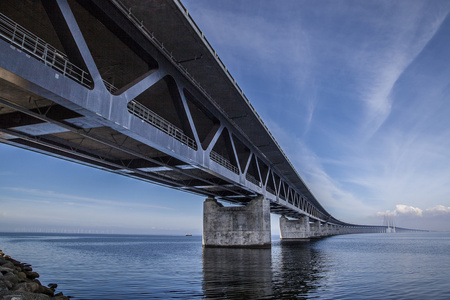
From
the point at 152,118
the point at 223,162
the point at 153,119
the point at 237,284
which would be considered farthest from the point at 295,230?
the point at 152,118

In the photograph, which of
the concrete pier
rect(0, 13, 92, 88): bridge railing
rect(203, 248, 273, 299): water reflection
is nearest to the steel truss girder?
rect(0, 13, 92, 88): bridge railing

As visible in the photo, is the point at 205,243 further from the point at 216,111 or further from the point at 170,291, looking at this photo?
the point at 170,291

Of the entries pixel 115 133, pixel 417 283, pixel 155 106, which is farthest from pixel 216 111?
pixel 417 283

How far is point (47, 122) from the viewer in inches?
484

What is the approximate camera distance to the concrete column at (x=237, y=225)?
34656 millimetres

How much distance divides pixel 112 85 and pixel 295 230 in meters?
76.8

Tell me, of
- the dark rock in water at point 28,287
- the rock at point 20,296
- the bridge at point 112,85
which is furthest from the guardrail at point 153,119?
the rock at point 20,296

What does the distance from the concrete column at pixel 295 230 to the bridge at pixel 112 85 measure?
199ft

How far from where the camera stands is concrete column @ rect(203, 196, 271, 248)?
114ft

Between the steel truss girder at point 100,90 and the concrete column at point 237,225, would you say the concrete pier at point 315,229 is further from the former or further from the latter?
the steel truss girder at point 100,90

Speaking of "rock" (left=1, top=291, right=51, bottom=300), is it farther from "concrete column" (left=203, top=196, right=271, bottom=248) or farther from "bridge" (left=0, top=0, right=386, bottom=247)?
"concrete column" (left=203, top=196, right=271, bottom=248)

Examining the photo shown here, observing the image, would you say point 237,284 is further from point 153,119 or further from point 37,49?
point 37,49

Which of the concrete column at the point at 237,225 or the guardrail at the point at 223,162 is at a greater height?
the guardrail at the point at 223,162

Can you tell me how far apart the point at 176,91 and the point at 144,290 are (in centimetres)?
1063
